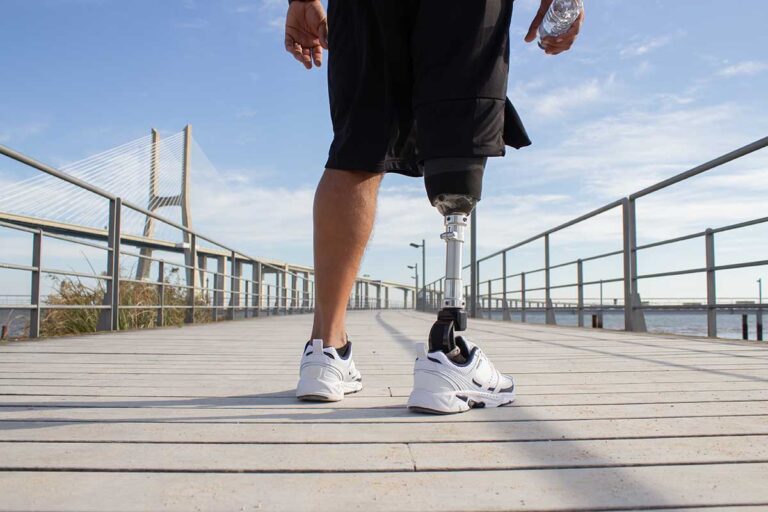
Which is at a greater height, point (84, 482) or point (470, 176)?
point (470, 176)

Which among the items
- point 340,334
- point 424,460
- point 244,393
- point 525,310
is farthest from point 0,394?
point 525,310

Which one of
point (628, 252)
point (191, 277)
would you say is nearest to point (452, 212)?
point (628, 252)

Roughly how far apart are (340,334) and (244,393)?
0.27m

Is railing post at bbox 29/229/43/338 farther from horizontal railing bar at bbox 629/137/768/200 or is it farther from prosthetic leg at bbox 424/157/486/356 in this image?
horizontal railing bar at bbox 629/137/768/200

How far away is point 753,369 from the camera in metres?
1.81

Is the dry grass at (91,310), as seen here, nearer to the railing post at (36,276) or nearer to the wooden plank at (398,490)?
the railing post at (36,276)

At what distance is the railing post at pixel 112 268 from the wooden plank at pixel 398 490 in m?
3.39

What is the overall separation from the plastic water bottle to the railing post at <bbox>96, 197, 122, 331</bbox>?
3.25m

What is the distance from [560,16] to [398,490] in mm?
1106

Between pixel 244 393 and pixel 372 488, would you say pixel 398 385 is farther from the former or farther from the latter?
pixel 372 488

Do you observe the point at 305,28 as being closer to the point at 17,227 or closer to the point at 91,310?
the point at 17,227

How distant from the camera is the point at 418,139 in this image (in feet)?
4.23

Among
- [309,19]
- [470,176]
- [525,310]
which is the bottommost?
[525,310]

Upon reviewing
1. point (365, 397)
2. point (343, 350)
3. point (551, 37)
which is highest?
point (551, 37)
